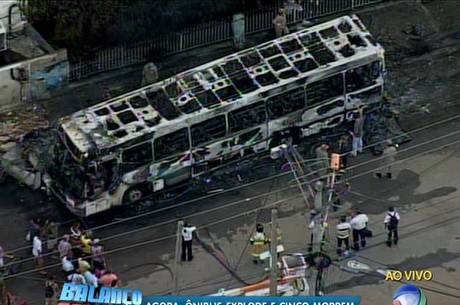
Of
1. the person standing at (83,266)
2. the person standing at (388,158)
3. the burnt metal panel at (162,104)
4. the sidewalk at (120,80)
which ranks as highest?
the burnt metal panel at (162,104)

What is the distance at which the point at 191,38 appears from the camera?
4284 centimetres

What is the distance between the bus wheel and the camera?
3566 cm

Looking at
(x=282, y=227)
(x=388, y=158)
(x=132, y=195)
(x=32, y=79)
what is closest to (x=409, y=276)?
(x=282, y=227)

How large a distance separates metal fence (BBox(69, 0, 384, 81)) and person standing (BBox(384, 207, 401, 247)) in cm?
1111

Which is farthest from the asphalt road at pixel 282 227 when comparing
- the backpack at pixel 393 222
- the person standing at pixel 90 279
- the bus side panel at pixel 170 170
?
the person standing at pixel 90 279

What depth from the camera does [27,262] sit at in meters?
34.1

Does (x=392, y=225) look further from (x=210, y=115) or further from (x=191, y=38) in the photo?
(x=191, y=38)

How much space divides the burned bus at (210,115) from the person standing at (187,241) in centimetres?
250

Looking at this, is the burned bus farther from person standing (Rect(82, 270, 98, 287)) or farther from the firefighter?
the firefighter

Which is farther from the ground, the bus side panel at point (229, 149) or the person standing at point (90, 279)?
the bus side panel at point (229, 149)

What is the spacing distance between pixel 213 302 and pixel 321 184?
6.91 metres

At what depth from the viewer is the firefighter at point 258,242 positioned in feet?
109

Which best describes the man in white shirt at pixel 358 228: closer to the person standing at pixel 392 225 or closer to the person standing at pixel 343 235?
the person standing at pixel 343 235

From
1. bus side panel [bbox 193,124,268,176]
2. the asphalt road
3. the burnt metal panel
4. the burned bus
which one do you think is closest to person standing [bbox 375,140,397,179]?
the asphalt road
